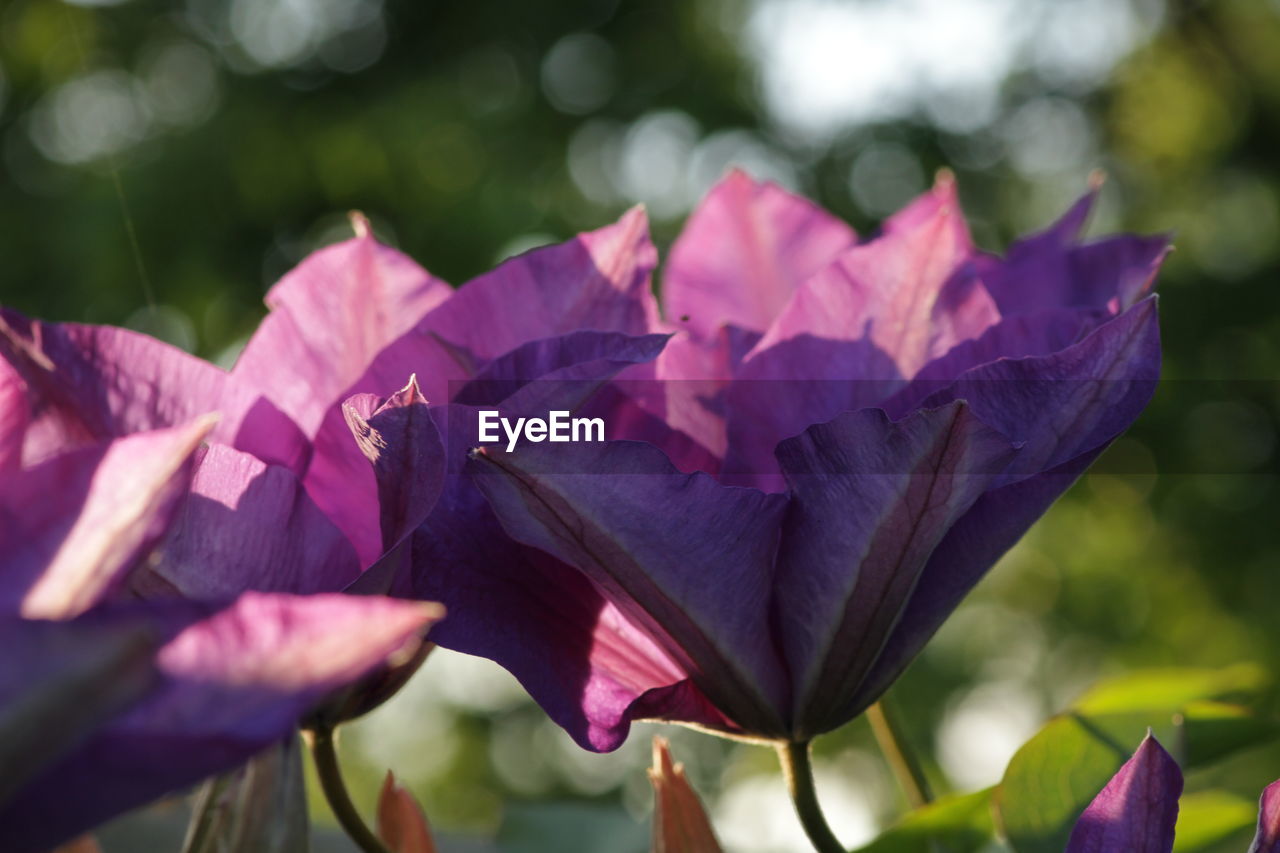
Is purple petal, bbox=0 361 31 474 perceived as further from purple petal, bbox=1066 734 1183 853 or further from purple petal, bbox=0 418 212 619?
purple petal, bbox=1066 734 1183 853

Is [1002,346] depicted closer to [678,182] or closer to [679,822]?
[679,822]

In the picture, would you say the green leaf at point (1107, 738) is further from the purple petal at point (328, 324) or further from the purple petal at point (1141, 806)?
the purple petal at point (328, 324)

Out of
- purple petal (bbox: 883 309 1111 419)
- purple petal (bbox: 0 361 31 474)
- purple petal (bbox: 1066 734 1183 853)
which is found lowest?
purple petal (bbox: 1066 734 1183 853)

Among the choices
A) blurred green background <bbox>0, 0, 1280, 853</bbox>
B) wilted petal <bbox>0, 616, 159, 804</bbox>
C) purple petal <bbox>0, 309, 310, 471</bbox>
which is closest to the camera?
wilted petal <bbox>0, 616, 159, 804</bbox>

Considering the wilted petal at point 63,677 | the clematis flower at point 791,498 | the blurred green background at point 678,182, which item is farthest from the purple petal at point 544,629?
the blurred green background at point 678,182

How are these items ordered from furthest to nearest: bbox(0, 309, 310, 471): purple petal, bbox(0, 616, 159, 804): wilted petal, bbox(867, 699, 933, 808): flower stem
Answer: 1. bbox(867, 699, 933, 808): flower stem
2. bbox(0, 309, 310, 471): purple petal
3. bbox(0, 616, 159, 804): wilted petal

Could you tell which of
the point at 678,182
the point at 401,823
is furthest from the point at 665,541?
the point at 678,182

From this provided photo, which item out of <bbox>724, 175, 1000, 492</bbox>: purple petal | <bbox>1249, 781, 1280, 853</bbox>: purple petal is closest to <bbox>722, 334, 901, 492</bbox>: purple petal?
<bbox>724, 175, 1000, 492</bbox>: purple petal
